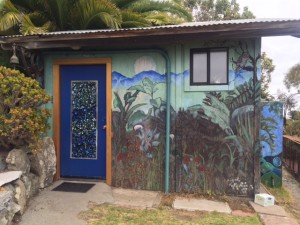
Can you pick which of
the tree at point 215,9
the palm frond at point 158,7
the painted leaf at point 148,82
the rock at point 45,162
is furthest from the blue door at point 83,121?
the tree at point 215,9

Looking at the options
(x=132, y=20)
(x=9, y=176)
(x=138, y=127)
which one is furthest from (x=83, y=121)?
(x=132, y=20)

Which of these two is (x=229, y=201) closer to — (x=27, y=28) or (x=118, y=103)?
(x=118, y=103)

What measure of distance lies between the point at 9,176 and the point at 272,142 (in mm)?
5463

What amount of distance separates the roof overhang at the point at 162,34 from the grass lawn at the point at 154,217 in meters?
3.07

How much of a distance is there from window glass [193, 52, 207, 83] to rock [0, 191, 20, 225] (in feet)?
12.4

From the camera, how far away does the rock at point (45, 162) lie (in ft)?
16.7

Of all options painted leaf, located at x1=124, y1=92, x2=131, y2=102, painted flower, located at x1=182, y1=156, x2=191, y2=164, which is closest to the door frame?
painted leaf, located at x1=124, y1=92, x2=131, y2=102

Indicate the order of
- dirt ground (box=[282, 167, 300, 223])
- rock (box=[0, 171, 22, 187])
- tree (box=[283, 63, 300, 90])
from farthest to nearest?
tree (box=[283, 63, 300, 90]) → dirt ground (box=[282, 167, 300, 223]) → rock (box=[0, 171, 22, 187])

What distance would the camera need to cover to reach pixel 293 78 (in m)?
32.1

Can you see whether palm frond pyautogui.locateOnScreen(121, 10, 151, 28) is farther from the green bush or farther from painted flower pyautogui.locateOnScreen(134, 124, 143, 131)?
the green bush

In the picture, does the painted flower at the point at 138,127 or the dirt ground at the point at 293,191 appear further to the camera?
the painted flower at the point at 138,127

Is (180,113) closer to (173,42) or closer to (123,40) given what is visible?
(173,42)

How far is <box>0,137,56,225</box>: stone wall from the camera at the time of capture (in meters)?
3.78

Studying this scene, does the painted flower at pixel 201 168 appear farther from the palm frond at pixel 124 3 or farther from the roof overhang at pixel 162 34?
the palm frond at pixel 124 3
